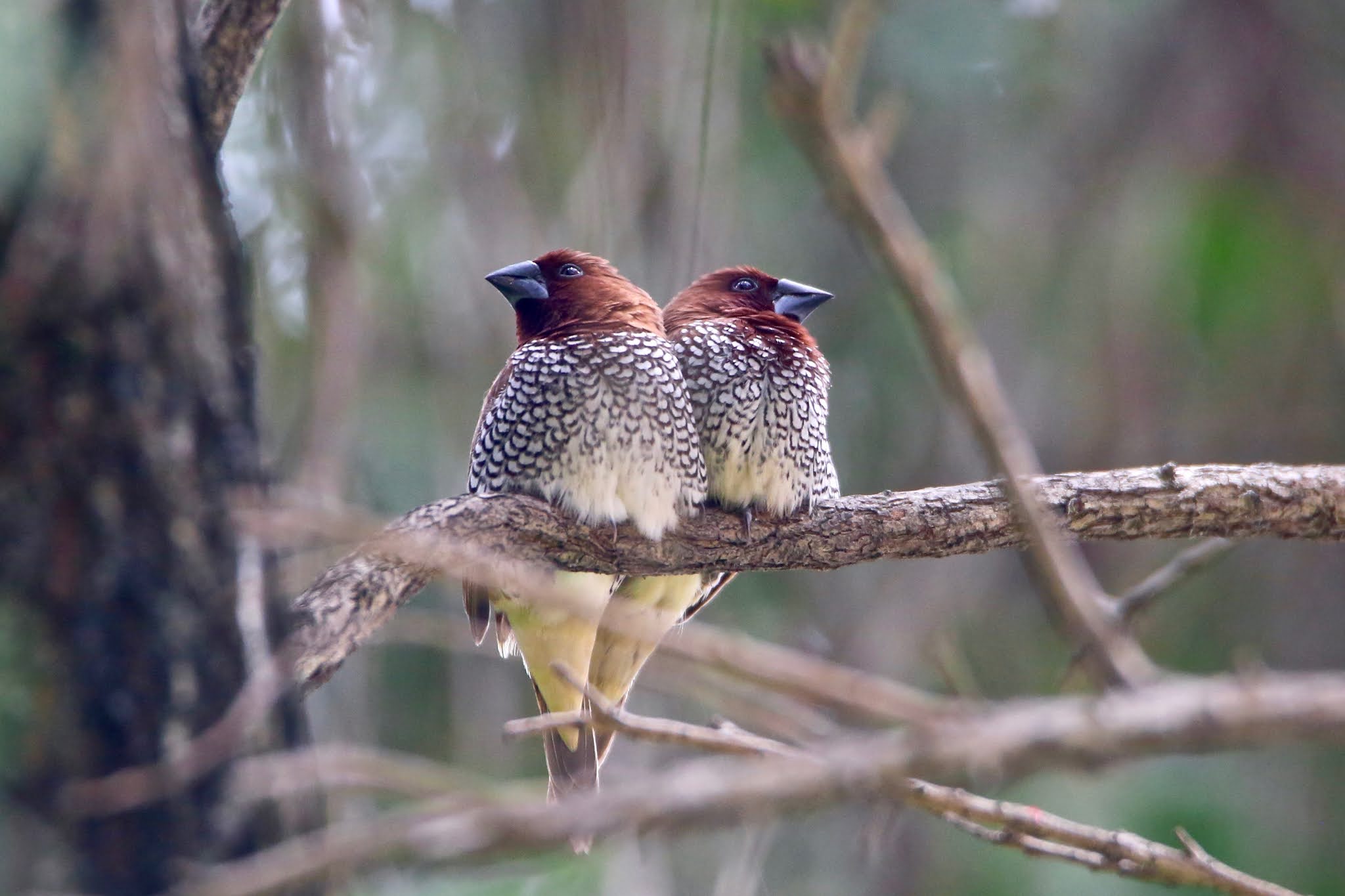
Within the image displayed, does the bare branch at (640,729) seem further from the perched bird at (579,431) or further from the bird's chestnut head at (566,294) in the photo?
the bird's chestnut head at (566,294)

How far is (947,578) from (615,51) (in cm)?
372

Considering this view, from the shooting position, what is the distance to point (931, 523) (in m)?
3.37

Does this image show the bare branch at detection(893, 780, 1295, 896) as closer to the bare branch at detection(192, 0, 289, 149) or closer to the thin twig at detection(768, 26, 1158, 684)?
the thin twig at detection(768, 26, 1158, 684)

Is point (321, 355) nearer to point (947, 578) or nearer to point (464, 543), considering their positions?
point (464, 543)

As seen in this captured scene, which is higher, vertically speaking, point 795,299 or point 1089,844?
point 795,299

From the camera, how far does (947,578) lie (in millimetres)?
7383

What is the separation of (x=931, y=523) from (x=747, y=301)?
131cm

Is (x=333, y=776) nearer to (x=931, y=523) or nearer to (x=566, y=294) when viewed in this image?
(x=931, y=523)

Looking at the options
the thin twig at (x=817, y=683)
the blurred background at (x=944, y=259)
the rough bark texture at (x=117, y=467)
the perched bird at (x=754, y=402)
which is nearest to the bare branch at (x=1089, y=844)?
the thin twig at (x=817, y=683)

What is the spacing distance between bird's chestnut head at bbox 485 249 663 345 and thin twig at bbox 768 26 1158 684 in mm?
2802

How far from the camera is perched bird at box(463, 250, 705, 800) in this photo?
11.9 ft

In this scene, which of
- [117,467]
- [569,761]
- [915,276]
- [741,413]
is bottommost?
[569,761]

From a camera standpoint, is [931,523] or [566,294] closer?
[931,523]

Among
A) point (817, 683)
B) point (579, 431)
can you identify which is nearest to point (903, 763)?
point (817, 683)
